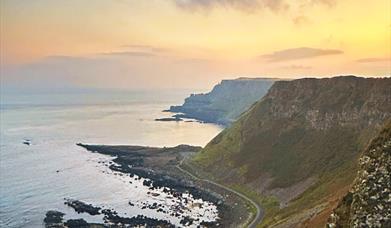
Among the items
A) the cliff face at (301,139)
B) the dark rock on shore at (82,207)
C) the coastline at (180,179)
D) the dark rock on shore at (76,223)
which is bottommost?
the dark rock on shore at (82,207)

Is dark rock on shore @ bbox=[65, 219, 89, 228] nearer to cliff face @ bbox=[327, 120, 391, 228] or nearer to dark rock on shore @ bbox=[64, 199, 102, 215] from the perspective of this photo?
dark rock on shore @ bbox=[64, 199, 102, 215]

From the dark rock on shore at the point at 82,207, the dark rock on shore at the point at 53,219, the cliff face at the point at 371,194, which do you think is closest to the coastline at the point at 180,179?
the dark rock on shore at the point at 82,207

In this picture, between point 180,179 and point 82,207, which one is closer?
point 82,207

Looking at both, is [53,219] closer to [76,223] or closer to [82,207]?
[76,223]

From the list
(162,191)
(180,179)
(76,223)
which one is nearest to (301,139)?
(180,179)

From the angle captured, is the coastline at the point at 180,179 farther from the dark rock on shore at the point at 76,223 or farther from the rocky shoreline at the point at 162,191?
the dark rock on shore at the point at 76,223

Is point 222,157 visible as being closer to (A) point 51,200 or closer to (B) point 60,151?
(A) point 51,200

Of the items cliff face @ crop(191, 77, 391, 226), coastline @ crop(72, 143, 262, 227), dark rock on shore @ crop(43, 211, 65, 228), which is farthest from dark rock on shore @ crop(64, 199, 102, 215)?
cliff face @ crop(191, 77, 391, 226)
